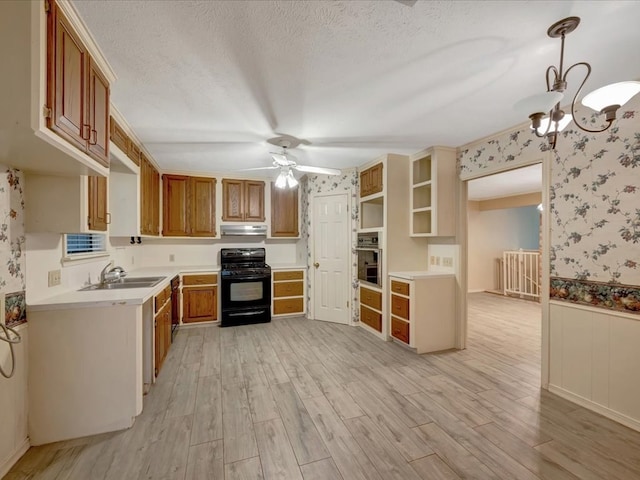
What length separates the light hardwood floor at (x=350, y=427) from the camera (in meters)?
1.64

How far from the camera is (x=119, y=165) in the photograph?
9.07 feet

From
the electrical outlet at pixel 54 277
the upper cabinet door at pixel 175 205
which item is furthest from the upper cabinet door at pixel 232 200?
the electrical outlet at pixel 54 277

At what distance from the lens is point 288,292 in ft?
15.4

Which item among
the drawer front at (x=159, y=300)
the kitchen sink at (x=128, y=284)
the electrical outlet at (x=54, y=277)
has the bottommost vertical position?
the drawer front at (x=159, y=300)

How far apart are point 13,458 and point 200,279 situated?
2640mm

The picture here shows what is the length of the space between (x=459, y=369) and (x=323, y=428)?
166cm

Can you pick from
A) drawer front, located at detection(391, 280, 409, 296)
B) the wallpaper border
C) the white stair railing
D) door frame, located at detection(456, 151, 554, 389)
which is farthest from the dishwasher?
the white stair railing

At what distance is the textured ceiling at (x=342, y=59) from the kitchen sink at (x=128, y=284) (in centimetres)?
156

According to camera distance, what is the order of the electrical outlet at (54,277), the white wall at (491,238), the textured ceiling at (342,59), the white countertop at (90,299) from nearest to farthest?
the textured ceiling at (342,59), the white countertop at (90,299), the electrical outlet at (54,277), the white wall at (491,238)

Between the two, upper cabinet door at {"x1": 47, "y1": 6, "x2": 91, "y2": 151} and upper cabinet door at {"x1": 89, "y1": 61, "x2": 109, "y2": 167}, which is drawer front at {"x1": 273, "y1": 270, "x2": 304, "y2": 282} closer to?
upper cabinet door at {"x1": 89, "y1": 61, "x2": 109, "y2": 167}

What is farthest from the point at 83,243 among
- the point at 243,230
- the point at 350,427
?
the point at 350,427

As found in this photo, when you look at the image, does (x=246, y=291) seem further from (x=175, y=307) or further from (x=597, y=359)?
(x=597, y=359)

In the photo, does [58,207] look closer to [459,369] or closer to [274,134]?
[274,134]

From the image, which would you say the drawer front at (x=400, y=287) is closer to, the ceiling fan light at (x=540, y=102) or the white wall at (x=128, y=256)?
the white wall at (x=128, y=256)
